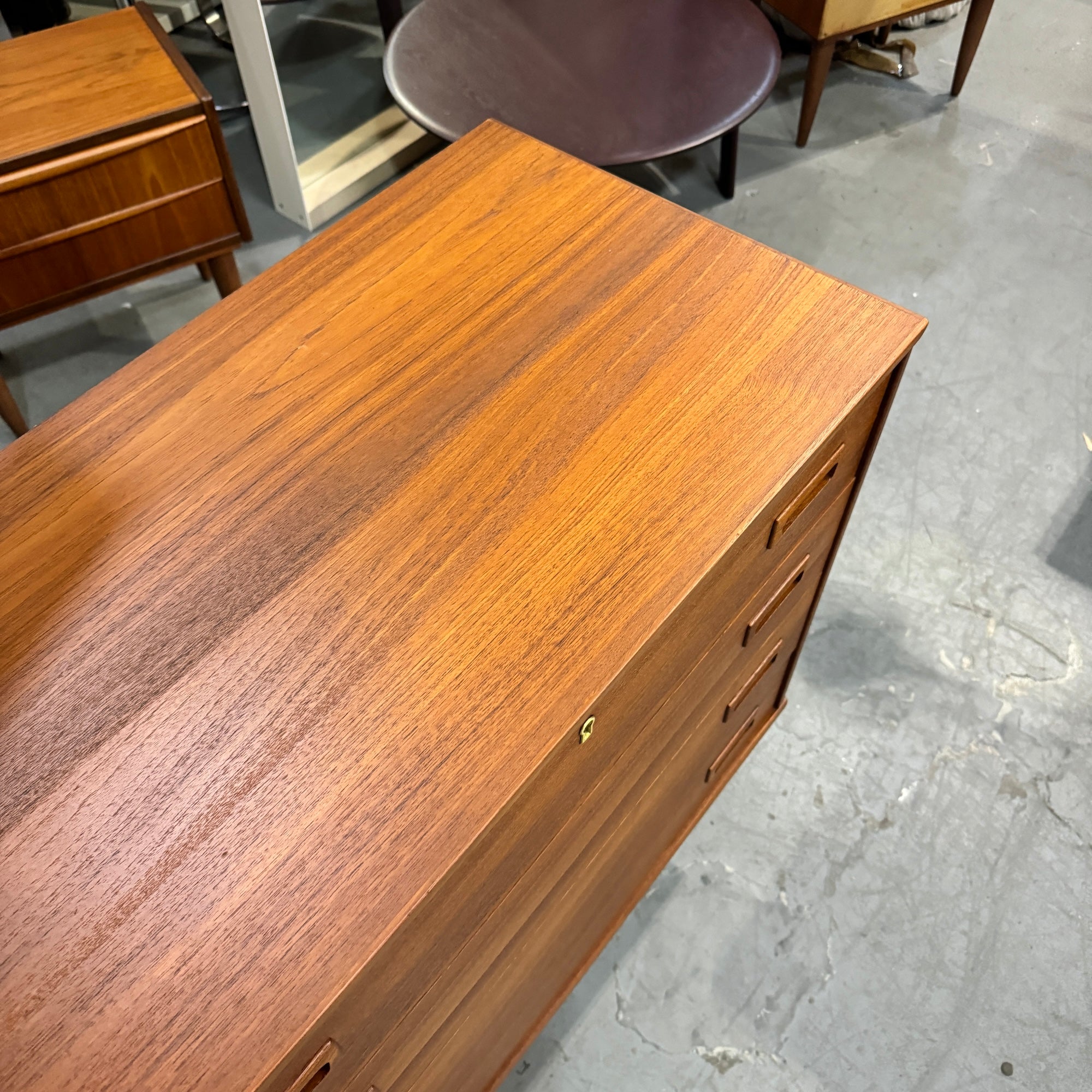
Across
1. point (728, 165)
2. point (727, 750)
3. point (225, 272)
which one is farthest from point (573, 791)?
point (728, 165)

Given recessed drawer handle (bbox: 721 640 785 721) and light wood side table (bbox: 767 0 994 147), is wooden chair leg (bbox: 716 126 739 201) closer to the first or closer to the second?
light wood side table (bbox: 767 0 994 147)

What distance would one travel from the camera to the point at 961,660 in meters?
1.58

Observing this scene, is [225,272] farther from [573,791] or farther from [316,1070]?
[316,1070]

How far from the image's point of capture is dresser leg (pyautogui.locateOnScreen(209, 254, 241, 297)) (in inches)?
68.9

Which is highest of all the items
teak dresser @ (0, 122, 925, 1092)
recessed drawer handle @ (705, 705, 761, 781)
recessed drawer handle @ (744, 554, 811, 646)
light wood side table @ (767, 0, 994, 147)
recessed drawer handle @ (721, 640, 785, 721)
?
teak dresser @ (0, 122, 925, 1092)

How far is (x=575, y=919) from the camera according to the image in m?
1.05

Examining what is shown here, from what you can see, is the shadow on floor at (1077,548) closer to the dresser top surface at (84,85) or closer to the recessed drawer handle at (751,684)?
the recessed drawer handle at (751,684)

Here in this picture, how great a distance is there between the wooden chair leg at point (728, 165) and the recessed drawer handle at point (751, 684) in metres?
1.35

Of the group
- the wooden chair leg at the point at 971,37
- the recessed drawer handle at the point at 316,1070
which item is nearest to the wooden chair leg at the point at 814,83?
the wooden chair leg at the point at 971,37

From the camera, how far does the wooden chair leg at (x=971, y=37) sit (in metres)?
2.28

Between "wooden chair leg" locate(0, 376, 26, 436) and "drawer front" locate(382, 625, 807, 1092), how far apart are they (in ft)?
4.36

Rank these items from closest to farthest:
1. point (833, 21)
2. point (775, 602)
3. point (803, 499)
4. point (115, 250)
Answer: point (803, 499) → point (775, 602) → point (115, 250) → point (833, 21)

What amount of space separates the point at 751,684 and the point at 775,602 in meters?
0.20

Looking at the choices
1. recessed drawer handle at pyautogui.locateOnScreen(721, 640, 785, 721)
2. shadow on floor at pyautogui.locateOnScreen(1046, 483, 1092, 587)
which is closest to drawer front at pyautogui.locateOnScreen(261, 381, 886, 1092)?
recessed drawer handle at pyautogui.locateOnScreen(721, 640, 785, 721)
